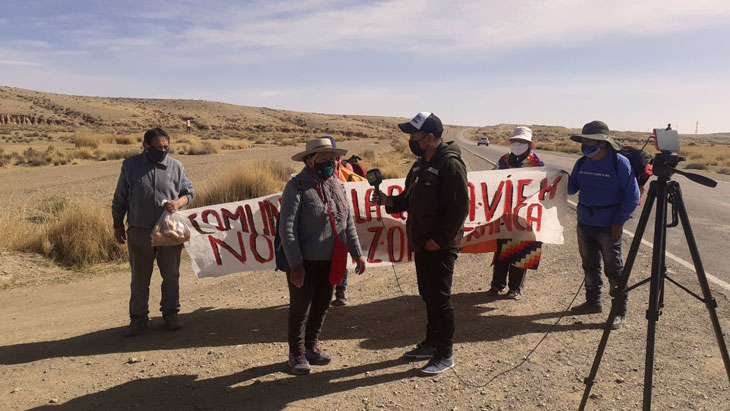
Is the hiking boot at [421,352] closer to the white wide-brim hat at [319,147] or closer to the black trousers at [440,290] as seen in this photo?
the black trousers at [440,290]

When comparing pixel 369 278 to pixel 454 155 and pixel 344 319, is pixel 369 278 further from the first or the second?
pixel 454 155

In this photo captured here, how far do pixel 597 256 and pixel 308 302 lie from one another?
322 centimetres

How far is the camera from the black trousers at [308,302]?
4.04 meters

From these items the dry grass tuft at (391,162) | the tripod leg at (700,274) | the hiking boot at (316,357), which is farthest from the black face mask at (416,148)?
the dry grass tuft at (391,162)

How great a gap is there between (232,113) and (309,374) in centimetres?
13914

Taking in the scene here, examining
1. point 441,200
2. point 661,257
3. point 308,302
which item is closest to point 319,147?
point 441,200

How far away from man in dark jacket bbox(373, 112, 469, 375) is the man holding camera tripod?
1.88 metres

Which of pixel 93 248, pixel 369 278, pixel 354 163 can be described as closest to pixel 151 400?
pixel 369 278

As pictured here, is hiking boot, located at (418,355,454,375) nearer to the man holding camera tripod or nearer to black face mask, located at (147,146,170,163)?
the man holding camera tripod

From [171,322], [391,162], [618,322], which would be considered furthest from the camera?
[391,162]

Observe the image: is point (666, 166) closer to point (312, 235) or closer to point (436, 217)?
point (436, 217)

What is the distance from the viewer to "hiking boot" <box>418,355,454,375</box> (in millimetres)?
4090

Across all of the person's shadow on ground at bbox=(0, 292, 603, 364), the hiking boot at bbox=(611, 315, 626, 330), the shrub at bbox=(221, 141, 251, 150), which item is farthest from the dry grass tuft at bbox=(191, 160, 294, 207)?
the shrub at bbox=(221, 141, 251, 150)

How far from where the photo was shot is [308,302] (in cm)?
410
